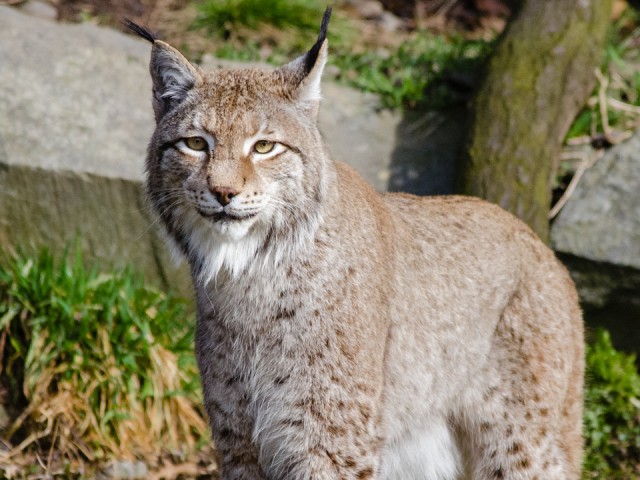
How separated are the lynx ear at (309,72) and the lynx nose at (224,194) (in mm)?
660

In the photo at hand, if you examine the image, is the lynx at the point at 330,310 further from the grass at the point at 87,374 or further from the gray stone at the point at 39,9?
the gray stone at the point at 39,9

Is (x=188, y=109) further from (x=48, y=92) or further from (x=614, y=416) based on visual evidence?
(x=614, y=416)

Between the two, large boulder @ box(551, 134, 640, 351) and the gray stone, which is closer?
large boulder @ box(551, 134, 640, 351)

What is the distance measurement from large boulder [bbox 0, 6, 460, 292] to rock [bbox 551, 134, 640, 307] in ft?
3.28

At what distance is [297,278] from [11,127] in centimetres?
355

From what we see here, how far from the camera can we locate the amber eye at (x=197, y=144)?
4.06m

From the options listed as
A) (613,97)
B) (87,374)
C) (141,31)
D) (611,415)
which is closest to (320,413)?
(141,31)

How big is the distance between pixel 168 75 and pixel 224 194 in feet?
2.61

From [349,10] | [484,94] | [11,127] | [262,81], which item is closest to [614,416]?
[484,94]

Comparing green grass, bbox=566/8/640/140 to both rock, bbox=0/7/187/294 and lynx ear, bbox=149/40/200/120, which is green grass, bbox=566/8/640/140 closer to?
rock, bbox=0/7/187/294

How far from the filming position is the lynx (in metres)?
4.11

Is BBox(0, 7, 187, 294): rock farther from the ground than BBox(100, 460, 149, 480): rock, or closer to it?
farther from the ground

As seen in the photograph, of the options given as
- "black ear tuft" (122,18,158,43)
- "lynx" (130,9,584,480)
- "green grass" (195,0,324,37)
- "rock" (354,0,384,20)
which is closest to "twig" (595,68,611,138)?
"lynx" (130,9,584,480)

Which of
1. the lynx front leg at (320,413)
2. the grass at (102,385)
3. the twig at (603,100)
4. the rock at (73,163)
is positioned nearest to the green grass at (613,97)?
the twig at (603,100)
